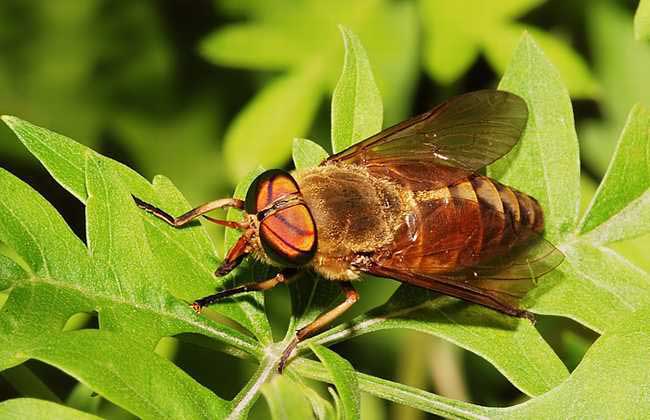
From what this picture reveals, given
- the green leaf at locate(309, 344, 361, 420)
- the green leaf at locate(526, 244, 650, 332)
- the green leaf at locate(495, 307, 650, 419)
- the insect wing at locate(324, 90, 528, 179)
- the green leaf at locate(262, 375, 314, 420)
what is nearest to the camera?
the green leaf at locate(262, 375, 314, 420)

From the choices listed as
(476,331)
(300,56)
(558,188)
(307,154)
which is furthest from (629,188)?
(300,56)

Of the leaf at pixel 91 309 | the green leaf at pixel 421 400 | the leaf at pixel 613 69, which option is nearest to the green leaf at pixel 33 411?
the leaf at pixel 91 309

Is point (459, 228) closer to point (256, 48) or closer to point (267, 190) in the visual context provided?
point (267, 190)

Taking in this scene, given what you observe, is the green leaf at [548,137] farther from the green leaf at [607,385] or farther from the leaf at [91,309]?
the leaf at [91,309]

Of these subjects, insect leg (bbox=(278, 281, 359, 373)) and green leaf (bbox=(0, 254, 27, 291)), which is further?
insect leg (bbox=(278, 281, 359, 373))

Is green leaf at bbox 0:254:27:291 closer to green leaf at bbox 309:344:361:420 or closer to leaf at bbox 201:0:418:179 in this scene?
green leaf at bbox 309:344:361:420

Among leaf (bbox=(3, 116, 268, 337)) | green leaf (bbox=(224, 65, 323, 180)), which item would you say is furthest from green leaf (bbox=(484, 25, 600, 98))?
leaf (bbox=(3, 116, 268, 337))

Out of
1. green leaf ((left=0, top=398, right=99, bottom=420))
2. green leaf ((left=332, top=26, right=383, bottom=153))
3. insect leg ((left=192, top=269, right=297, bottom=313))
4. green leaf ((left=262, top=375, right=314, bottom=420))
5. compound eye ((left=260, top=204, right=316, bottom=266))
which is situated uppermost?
green leaf ((left=332, top=26, right=383, bottom=153))

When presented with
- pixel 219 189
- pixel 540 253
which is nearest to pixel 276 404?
pixel 540 253

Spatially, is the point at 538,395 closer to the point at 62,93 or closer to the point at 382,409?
the point at 382,409
